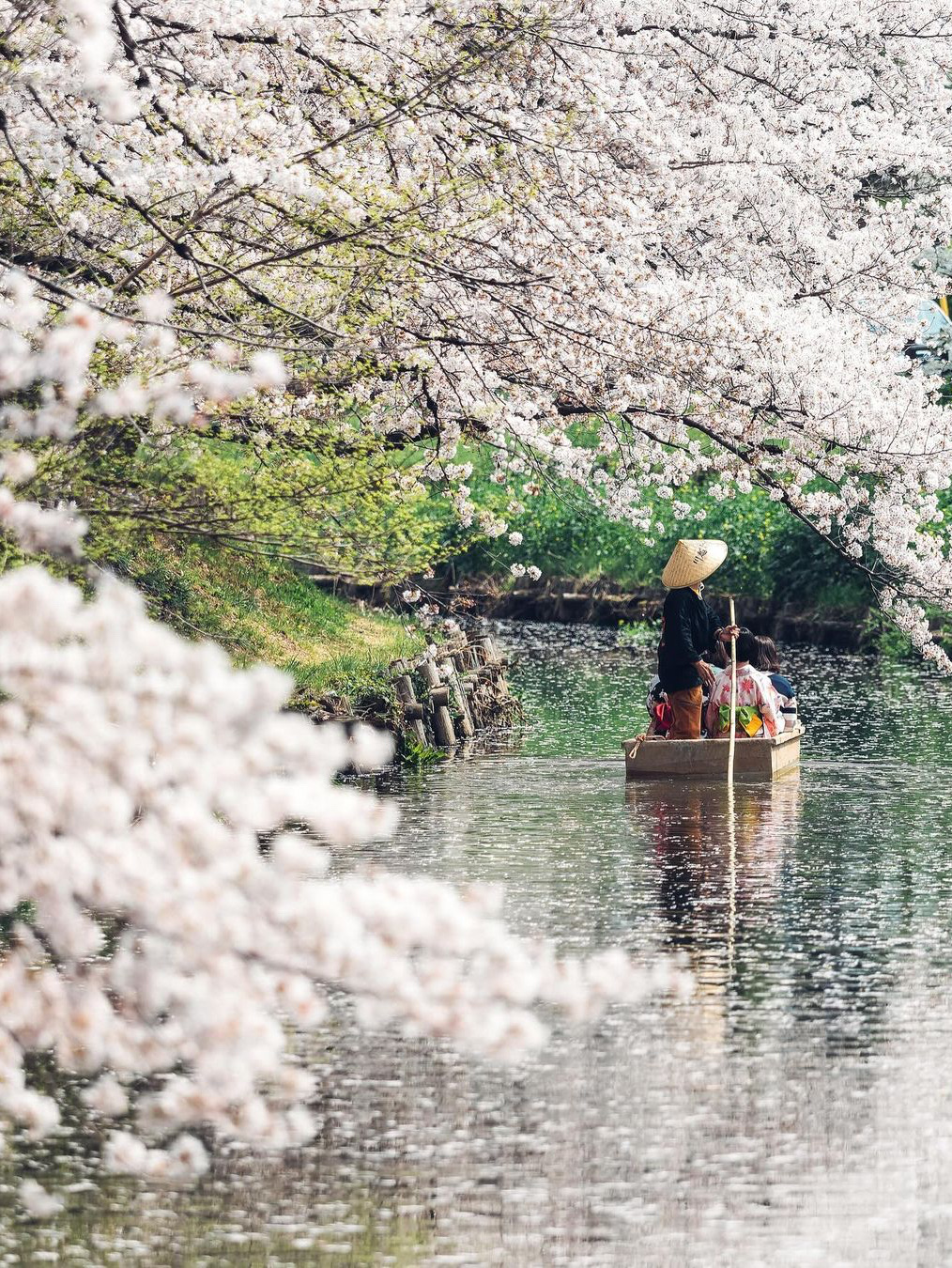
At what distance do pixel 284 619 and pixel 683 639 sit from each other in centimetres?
574

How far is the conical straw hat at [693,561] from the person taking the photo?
18.0 m

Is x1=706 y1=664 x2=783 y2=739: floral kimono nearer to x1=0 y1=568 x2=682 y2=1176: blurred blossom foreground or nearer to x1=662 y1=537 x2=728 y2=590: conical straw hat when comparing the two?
x1=662 y1=537 x2=728 y2=590: conical straw hat

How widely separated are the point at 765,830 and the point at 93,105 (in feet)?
22.7

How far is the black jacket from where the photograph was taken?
60.1 feet

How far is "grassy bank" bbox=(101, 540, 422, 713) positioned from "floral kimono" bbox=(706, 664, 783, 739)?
2975 millimetres

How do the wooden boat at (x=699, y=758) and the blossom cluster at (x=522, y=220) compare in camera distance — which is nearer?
the blossom cluster at (x=522, y=220)

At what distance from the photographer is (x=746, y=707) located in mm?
19016

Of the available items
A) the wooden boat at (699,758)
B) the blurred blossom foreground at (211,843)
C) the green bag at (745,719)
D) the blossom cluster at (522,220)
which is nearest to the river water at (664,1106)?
the blurred blossom foreground at (211,843)

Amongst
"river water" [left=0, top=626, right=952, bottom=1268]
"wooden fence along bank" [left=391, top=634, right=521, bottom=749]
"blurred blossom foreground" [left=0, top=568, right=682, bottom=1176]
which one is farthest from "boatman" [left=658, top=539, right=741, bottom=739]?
"blurred blossom foreground" [left=0, top=568, right=682, bottom=1176]

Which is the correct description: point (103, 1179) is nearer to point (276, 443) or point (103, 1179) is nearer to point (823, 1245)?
point (823, 1245)

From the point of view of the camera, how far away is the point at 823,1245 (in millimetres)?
6336

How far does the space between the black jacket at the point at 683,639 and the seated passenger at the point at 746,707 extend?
0.53 m

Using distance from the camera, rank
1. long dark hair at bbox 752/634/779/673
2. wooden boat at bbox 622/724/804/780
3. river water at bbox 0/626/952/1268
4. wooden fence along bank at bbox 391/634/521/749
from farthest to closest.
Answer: wooden fence along bank at bbox 391/634/521/749
long dark hair at bbox 752/634/779/673
wooden boat at bbox 622/724/804/780
river water at bbox 0/626/952/1268

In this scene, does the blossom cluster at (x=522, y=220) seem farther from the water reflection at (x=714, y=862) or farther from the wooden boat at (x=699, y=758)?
the water reflection at (x=714, y=862)
